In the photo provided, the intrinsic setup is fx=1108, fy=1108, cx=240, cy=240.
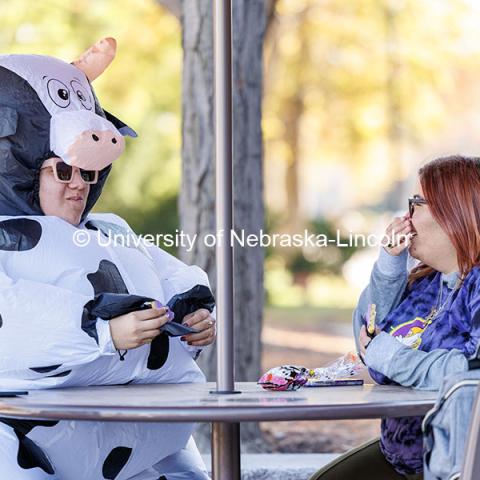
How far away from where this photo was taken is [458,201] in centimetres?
306

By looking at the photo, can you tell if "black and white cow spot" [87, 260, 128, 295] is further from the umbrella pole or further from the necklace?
the necklace

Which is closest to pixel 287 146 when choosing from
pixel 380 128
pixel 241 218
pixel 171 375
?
pixel 380 128

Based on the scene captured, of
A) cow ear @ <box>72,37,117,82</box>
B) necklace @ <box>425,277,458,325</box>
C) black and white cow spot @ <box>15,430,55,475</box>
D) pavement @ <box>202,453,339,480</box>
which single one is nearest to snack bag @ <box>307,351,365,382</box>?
necklace @ <box>425,277,458,325</box>

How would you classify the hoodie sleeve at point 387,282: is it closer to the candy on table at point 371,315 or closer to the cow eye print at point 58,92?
the candy on table at point 371,315

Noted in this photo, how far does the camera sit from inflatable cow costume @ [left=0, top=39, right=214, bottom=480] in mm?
3018

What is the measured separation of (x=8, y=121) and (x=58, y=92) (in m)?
0.19

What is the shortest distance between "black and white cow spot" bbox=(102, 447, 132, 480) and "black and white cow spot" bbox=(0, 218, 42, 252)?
64 cm

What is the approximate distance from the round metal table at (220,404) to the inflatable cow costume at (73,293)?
5.6 inches

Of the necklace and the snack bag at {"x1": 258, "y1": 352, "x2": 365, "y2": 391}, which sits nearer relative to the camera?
the snack bag at {"x1": 258, "y1": 352, "x2": 365, "y2": 391}

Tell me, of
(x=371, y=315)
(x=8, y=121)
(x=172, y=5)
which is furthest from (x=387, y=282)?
(x=172, y=5)

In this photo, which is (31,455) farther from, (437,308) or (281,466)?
(281,466)

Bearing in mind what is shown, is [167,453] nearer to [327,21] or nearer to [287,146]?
[327,21]

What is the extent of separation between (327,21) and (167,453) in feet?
52.9

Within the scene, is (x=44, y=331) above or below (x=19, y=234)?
below
